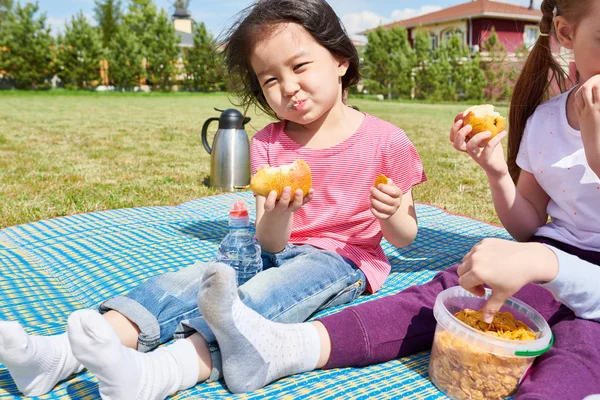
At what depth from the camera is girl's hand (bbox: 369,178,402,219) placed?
177 cm

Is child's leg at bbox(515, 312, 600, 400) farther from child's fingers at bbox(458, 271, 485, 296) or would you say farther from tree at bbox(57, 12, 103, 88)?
tree at bbox(57, 12, 103, 88)

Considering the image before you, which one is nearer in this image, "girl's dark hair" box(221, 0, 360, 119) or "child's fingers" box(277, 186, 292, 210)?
"child's fingers" box(277, 186, 292, 210)

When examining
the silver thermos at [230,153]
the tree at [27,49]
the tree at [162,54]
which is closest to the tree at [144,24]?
the tree at [162,54]

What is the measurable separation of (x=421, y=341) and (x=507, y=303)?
301 millimetres

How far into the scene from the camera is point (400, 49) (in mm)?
26234

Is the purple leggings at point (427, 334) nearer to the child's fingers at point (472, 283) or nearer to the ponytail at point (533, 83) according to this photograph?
the child's fingers at point (472, 283)

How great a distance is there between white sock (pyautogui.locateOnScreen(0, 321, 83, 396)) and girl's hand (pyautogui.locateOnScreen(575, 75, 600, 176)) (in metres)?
1.57

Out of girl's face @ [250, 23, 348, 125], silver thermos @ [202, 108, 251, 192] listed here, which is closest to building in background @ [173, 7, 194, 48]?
silver thermos @ [202, 108, 251, 192]

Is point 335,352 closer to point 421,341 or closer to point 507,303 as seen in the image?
point 421,341

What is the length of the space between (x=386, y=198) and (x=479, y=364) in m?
0.59

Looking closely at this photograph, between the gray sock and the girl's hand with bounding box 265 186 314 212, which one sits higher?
the girl's hand with bounding box 265 186 314 212

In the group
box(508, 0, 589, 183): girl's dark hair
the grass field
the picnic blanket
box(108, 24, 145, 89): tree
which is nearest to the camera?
the picnic blanket

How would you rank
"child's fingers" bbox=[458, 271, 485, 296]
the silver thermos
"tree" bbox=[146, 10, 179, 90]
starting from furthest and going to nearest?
"tree" bbox=[146, 10, 179, 90]
the silver thermos
"child's fingers" bbox=[458, 271, 485, 296]

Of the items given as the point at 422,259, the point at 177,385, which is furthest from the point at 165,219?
the point at 177,385
